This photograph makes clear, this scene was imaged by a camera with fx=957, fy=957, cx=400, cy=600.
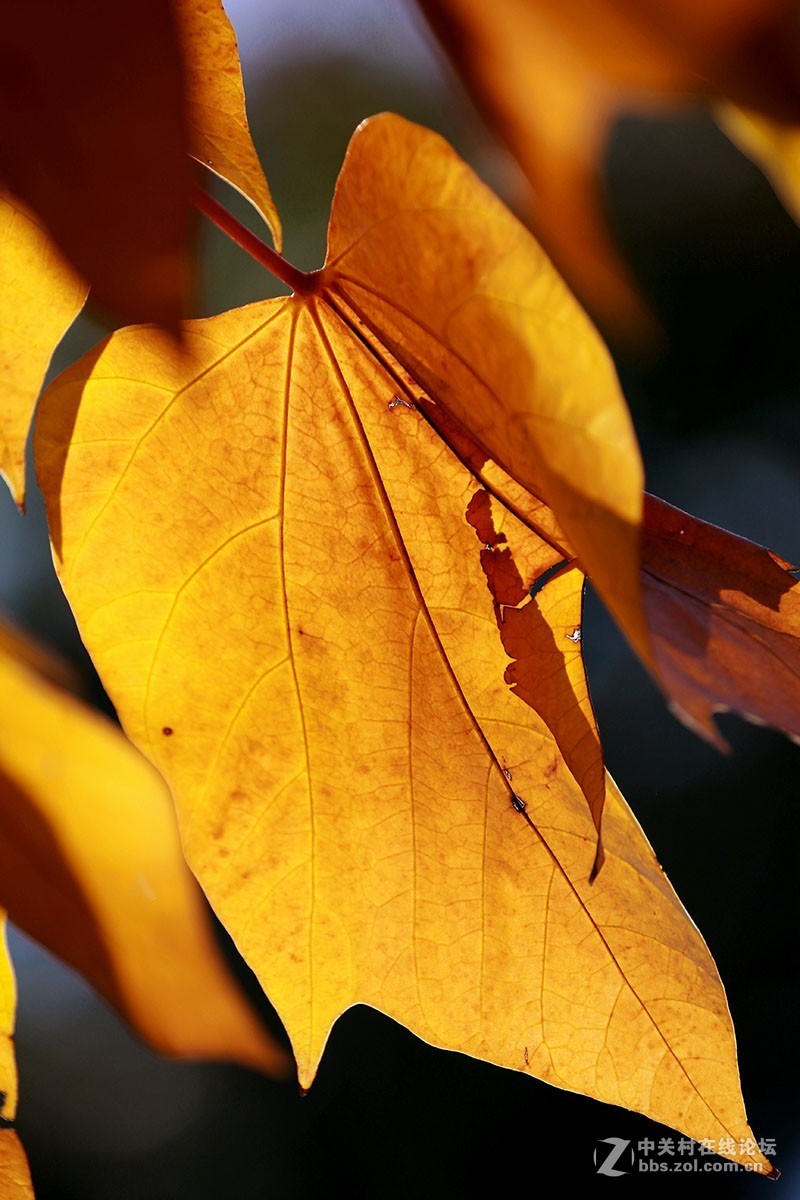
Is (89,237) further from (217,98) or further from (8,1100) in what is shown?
(8,1100)

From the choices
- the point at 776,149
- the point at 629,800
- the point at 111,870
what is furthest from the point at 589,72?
the point at 629,800

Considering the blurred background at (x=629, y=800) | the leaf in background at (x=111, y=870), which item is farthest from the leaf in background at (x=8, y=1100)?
the blurred background at (x=629, y=800)

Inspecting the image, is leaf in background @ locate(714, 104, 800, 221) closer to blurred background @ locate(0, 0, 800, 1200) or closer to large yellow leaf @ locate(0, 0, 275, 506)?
large yellow leaf @ locate(0, 0, 275, 506)

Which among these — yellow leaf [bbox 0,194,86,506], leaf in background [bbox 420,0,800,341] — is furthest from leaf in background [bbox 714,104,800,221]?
yellow leaf [bbox 0,194,86,506]

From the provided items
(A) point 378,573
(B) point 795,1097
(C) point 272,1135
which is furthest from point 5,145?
(B) point 795,1097

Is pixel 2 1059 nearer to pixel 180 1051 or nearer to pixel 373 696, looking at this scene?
pixel 180 1051
